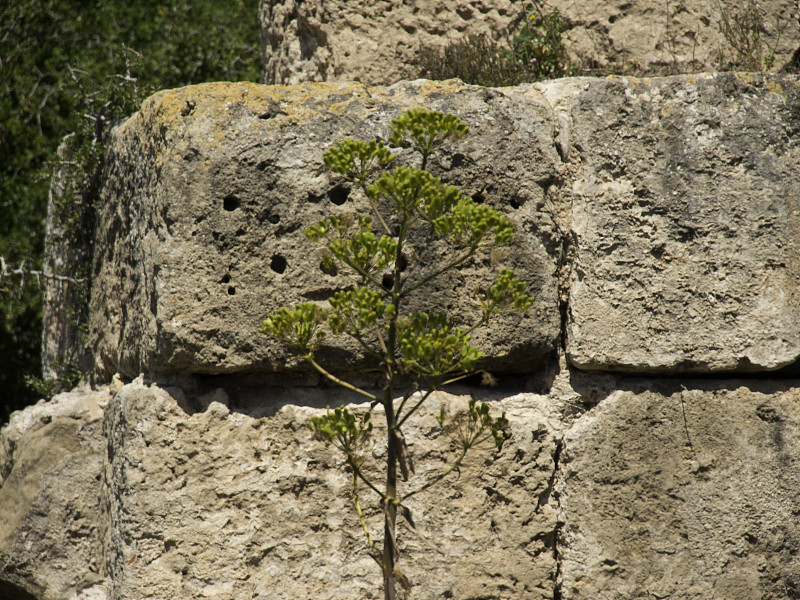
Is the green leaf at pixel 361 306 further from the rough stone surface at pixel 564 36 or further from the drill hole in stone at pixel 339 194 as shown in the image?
the rough stone surface at pixel 564 36

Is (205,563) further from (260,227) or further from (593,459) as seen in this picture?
(593,459)

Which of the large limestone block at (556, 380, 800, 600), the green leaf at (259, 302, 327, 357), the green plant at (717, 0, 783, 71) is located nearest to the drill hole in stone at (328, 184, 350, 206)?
the green leaf at (259, 302, 327, 357)

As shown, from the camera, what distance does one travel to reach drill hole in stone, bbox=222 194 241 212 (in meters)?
2.29

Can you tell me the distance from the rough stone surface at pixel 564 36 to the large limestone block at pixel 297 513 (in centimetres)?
133

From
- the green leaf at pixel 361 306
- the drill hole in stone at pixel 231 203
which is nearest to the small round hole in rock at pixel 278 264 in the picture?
the drill hole in stone at pixel 231 203

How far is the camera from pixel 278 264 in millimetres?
2307

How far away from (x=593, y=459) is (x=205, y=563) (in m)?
1.11

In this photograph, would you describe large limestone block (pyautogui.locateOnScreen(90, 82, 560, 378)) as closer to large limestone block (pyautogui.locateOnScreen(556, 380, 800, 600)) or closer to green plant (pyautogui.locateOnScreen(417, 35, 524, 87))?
large limestone block (pyautogui.locateOnScreen(556, 380, 800, 600))

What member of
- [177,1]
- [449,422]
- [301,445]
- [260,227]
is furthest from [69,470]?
[177,1]

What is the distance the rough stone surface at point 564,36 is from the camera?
2938 millimetres

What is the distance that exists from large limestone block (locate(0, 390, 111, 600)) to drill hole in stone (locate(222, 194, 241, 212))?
98cm

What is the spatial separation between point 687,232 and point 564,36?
1.06 metres

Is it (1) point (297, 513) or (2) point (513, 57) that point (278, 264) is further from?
(2) point (513, 57)

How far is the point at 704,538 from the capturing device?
2293mm
